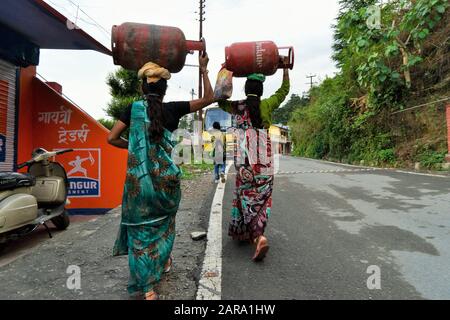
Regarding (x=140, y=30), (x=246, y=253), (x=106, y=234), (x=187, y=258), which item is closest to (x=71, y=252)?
(x=106, y=234)

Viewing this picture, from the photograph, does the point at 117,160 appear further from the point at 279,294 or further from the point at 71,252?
the point at 279,294

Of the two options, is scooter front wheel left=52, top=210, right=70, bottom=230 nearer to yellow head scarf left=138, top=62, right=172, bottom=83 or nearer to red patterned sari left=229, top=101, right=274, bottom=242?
red patterned sari left=229, top=101, right=274, bottom=242

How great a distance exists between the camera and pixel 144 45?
3.03 meters

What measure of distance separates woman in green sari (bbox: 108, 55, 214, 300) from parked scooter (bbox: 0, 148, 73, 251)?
1715 mm

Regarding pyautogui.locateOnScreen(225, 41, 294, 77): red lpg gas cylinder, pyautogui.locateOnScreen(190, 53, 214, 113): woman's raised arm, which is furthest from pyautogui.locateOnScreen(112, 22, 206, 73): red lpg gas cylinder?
pyautogui.locateOnScreen(225, 41, 294, 77): red lpg gas cylinder

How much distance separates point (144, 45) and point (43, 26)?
2.98 meters

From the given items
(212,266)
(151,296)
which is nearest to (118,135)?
(151,296)

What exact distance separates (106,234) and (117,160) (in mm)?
2276

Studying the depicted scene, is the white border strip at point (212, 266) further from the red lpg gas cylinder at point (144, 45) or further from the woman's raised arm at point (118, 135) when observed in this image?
the red lpg gas cylinder at point (144, 45)

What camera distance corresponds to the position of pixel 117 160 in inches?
251

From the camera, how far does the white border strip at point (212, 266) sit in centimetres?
257

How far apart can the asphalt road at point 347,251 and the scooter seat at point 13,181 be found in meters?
2.38

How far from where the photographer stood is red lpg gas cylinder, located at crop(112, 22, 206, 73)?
3020mm
